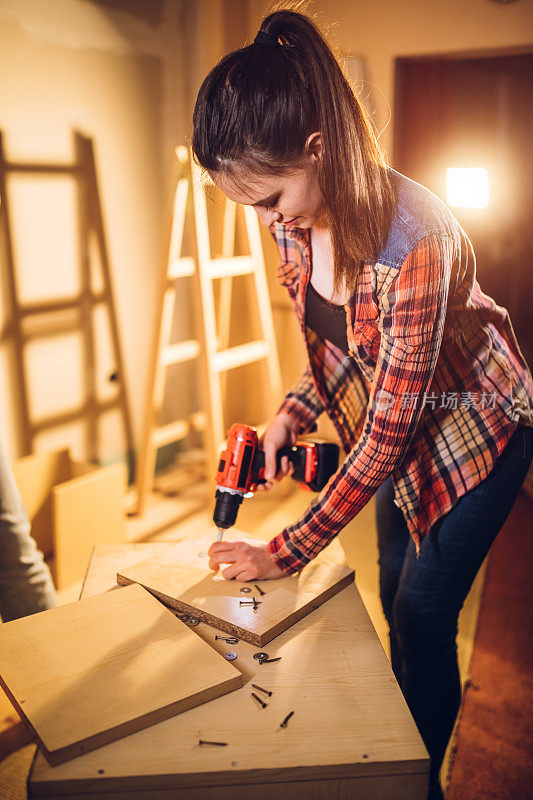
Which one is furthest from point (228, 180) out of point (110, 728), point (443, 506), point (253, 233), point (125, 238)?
point (125, 238)

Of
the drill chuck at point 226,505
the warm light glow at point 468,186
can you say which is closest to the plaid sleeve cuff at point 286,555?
the drill chuck at point 226,505

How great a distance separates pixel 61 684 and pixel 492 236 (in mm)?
3001

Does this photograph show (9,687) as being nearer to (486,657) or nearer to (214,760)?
(214,760)

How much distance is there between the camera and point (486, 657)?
1.98 metres

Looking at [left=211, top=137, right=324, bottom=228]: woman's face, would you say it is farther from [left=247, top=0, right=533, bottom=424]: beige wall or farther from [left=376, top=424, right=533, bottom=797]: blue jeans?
[left=247, top=0, right=533, bottom=424]: beige wall

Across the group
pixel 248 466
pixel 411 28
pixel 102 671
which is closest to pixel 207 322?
pixel 248 466

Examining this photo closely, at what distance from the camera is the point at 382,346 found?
3.09ft

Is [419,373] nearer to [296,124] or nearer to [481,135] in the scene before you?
[296,124]

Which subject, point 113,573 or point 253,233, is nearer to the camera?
point 113,573

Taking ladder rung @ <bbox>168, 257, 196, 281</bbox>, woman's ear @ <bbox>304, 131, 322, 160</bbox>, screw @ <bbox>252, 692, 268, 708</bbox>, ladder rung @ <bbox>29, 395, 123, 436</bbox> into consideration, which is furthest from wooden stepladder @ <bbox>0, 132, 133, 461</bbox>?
screw @ <bbox>252, 692, 268, 708</bbox>

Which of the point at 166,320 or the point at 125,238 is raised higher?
the point at 125,238

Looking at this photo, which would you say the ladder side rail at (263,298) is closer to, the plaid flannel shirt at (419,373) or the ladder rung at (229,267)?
the ladder rung at (229,267)

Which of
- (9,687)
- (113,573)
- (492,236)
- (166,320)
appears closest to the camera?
(9,687)

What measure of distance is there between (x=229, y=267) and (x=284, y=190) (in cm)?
170
